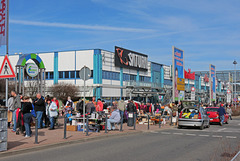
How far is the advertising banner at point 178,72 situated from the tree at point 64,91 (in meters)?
18.4

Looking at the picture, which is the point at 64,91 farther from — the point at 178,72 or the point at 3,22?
the point at 3,22

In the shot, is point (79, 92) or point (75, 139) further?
point (79, 92)

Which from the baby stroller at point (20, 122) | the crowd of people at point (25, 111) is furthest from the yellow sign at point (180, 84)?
the baby stroller at point (20, 122)

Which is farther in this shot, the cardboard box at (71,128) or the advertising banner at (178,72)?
the advertising banner at (178,72)

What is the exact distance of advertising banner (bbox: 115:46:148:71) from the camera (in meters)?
50.5

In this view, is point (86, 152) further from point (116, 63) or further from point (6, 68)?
point (116, 63)

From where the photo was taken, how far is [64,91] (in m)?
44.9

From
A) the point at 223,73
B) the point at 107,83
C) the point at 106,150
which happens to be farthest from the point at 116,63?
the point at 223,73

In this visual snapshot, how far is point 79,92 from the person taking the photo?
47.3 meters

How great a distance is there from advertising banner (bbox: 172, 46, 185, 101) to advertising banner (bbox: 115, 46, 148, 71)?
61.5 ft

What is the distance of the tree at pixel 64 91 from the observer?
4484cm

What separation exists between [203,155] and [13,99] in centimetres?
991

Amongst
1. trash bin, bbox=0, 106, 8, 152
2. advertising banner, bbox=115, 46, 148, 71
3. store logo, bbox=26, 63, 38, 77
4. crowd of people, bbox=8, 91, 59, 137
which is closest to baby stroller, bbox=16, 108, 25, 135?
crowd of people, bbox=8, 91, 59, 137

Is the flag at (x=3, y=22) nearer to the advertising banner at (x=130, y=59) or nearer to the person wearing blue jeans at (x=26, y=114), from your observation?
the person wearing blue jeans at (x=26, y=114)
